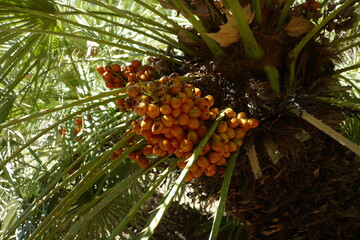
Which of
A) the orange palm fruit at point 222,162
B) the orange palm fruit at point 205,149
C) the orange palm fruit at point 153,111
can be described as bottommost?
the orange palm fruit at point 222,162

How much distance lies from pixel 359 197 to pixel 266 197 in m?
0.45

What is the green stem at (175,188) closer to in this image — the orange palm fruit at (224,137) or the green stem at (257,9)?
the orange palm fruit at (224,137)

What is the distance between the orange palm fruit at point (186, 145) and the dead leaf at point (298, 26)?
0.64 metres

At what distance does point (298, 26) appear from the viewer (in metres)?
1.61

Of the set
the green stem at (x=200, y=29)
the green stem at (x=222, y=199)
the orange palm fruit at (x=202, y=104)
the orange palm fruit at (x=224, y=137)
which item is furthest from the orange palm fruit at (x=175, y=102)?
the green stem at (x=200, y=29)

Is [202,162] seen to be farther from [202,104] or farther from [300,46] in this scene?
[300,46]

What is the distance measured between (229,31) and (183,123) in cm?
44

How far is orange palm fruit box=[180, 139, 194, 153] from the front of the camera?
138 cm

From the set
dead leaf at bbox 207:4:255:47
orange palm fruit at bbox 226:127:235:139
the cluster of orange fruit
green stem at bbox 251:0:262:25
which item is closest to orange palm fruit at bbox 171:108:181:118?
the cluster of orange fruit

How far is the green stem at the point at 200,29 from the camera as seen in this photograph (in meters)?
1.57

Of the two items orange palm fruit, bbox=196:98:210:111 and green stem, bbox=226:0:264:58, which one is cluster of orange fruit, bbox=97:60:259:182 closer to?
orange palm fruit, bbox=196:98:210:111

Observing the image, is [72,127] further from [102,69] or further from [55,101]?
[102,69]

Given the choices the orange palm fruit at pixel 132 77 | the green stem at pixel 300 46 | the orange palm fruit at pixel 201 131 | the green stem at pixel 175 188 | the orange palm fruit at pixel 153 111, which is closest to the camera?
the green stem at pixel 175 188

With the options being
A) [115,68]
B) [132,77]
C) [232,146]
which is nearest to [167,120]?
[232,146]
